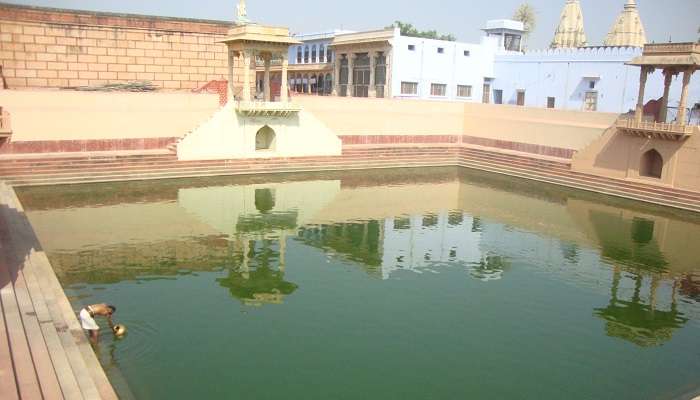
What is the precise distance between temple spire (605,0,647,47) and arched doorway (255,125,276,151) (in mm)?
27716

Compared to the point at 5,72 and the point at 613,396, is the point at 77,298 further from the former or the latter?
the point at 5,72

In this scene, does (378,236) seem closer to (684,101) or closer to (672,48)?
(684,101)

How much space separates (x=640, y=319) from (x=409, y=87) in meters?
24.7

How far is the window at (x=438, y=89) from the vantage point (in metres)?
34.7

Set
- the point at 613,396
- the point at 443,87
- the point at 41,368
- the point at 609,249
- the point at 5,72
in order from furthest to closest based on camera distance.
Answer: the point at 443,87
the point at 5,72
the point at 609,249
the point at 613,396
the point at 41,368

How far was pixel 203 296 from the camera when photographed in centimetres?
1081

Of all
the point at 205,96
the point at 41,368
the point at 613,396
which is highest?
the point at 205,96

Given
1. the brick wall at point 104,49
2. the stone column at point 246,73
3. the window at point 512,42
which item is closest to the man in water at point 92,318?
the stone column at point 246,73

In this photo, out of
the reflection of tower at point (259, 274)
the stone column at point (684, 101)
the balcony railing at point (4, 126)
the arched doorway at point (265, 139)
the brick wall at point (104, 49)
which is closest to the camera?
the balcony railing at point (4, 126)

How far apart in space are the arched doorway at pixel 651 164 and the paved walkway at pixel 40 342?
809 inches

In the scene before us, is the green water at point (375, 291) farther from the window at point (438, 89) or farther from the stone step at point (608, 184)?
the window at point (438, 89)

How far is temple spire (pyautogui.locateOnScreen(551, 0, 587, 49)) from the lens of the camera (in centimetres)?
4428

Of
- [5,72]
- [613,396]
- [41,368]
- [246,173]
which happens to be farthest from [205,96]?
[613,396]

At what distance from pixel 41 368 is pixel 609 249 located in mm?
13287
